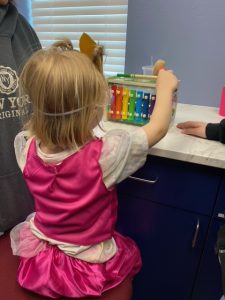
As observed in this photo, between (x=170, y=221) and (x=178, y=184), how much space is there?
0.49ft

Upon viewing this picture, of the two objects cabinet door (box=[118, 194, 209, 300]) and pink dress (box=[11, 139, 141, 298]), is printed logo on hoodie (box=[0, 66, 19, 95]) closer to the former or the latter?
pink dress (box=[11, 139, 141, 298])

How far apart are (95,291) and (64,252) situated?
12 centimetres

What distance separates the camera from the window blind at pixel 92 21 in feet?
4.56

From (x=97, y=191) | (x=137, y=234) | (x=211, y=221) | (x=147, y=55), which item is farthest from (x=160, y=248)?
(x=147, y=55)

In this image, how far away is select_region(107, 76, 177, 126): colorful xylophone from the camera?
36.9 inches

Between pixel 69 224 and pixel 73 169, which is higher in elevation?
pixel 73 169

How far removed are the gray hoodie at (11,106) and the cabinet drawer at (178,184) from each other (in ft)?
1.27

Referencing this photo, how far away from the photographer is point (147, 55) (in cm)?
133

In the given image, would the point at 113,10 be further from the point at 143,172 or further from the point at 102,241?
the point at 102,241

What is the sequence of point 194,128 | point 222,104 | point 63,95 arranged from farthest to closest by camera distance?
point 222,104 < point 194,128 < point 63,95

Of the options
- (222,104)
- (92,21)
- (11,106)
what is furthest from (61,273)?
(92,21)

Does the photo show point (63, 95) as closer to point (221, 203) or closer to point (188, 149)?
point (188, 149)

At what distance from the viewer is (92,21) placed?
1.46 metres

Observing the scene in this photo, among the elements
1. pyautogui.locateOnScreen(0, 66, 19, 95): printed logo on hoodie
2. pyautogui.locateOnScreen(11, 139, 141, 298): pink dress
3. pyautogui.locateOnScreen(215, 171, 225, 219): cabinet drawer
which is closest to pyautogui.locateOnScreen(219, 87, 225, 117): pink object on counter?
pyautogui.locateOnScreen(215, 171, 225, 219): cabinet drawer
